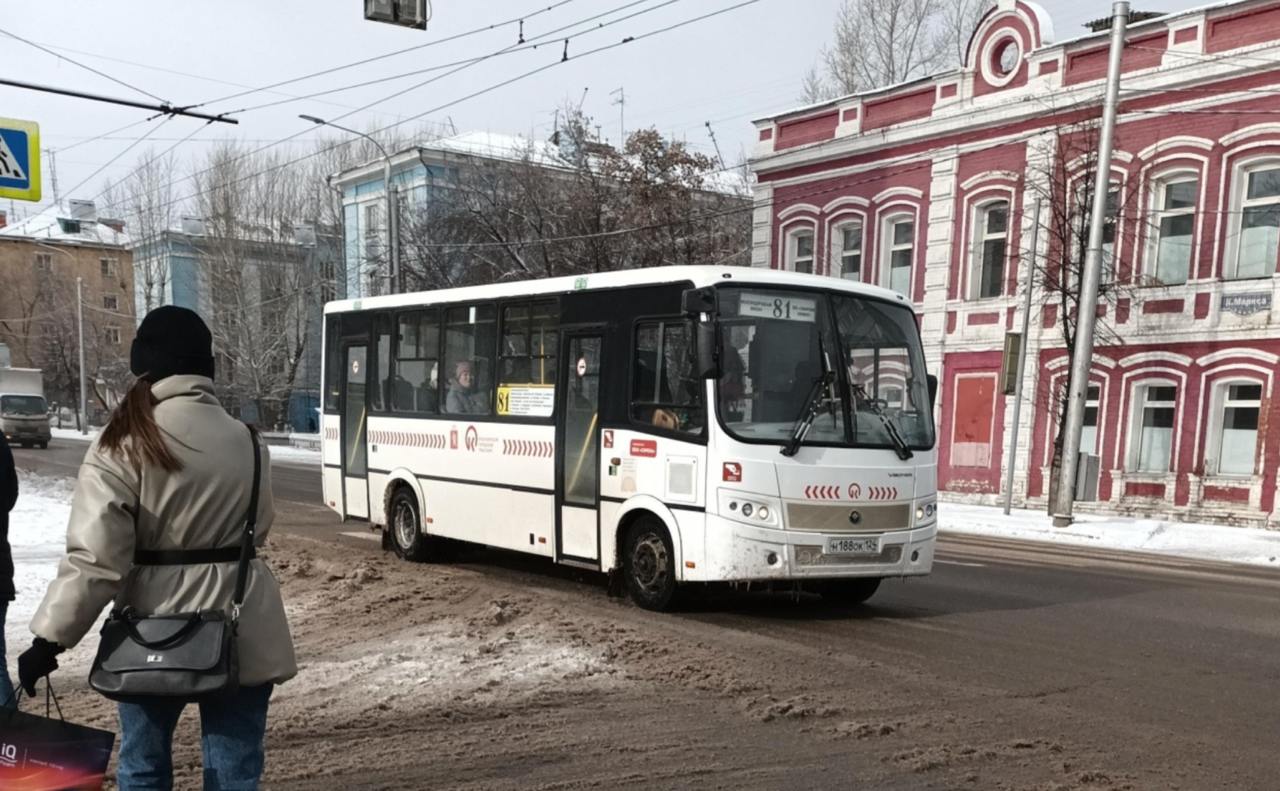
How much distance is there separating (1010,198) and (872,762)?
20.9m

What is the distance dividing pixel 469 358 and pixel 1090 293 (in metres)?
12.3

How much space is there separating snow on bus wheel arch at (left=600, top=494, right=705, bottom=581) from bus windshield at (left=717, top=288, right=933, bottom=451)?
3.02 feet

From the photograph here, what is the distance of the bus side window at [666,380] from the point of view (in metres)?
8.34

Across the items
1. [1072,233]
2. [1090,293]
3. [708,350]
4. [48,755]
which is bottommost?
[48,755]

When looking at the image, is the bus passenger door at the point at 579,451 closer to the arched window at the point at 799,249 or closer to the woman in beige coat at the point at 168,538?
the woman in beige coat at the point at 168,538

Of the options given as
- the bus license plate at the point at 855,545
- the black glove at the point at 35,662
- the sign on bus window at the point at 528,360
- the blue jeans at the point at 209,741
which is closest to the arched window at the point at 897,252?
the sign on bus window at the point at 528,360

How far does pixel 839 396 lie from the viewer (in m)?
8.45

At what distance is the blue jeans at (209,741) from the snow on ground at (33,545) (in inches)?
112

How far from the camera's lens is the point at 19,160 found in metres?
10.3

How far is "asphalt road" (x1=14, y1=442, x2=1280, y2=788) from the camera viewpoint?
217 inches

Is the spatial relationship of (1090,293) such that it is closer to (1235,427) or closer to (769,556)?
(1235,427)

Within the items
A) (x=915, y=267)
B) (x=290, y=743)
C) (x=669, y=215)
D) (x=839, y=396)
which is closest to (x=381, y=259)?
(x=669, y=215)

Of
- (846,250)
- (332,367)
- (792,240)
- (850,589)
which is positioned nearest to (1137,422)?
(846,250)

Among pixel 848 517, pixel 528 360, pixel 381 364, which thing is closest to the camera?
pixel 848 517
